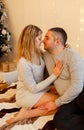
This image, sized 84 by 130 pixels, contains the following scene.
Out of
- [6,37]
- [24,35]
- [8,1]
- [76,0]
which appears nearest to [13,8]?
[8,1]

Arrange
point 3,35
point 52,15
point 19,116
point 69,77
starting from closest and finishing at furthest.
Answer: point 19,116 < point 69,77 < point 52,15 < point 3,35

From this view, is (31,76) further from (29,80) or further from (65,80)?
(65,80)

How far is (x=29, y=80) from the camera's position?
78.8 inches

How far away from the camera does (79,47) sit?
12.0ft

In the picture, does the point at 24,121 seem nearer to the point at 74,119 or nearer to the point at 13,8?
the point at 74,119

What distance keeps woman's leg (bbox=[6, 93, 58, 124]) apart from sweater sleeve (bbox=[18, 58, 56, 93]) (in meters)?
0.10

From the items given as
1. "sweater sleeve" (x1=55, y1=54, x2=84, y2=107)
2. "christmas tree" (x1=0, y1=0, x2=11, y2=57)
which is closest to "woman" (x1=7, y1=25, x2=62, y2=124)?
"sweater sleeve" (x1=55, y1=54, x2=84, y2=107)

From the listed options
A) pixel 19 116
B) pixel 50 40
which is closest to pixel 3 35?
pixel 50 40

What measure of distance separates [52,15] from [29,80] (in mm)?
1995

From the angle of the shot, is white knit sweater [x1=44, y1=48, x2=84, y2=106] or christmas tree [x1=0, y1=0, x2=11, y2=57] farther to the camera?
christmas tree [x1=0, y1=0, x2=11, y2=57]

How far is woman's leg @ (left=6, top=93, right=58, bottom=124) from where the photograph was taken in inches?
75.9

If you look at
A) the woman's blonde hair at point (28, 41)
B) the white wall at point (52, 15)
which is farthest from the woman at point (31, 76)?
the white wall at point (52, 15)

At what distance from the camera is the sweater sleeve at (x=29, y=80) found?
6.55ft

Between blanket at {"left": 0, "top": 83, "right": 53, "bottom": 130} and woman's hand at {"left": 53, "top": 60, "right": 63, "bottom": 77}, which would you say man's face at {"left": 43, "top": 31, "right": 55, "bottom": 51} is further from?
blanket at {"left": 0, "top": 83, "right": 53, "bottom": 130}
